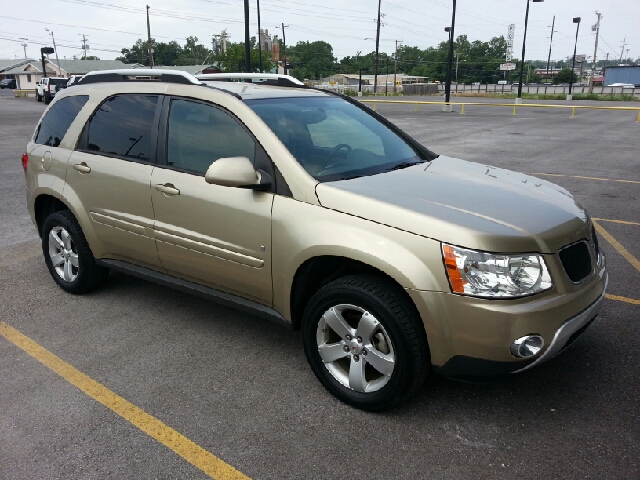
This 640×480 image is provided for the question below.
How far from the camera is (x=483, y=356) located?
2768mm

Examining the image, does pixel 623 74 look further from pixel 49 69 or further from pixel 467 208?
pixel 467 208

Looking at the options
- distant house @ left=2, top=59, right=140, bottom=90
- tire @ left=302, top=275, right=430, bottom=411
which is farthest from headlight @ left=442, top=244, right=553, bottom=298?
distant house @ left=2, top=59, right=140, bottom=90

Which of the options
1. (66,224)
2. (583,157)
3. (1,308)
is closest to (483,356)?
(66,224)

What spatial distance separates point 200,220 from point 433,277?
1636 mm

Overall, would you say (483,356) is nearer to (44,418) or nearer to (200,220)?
(200,220)

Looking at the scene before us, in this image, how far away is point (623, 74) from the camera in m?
101

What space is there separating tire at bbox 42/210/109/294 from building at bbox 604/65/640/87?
109 m

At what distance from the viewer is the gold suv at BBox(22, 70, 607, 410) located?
9.15 ft

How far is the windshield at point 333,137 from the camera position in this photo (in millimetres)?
3555

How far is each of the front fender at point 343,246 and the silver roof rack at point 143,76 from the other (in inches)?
51.6

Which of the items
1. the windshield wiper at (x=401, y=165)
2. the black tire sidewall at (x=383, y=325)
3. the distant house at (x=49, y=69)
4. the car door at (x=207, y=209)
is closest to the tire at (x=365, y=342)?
the black tire sidewall at (x=383, y=325)

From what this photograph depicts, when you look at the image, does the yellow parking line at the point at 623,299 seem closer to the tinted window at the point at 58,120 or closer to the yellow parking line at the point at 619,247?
the yellow parking line at the point at 619,247

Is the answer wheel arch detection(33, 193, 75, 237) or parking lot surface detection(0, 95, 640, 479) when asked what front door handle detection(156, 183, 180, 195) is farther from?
wheel arch detection(33, 193, 75, 237)

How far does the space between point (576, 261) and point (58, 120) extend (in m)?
4.17
